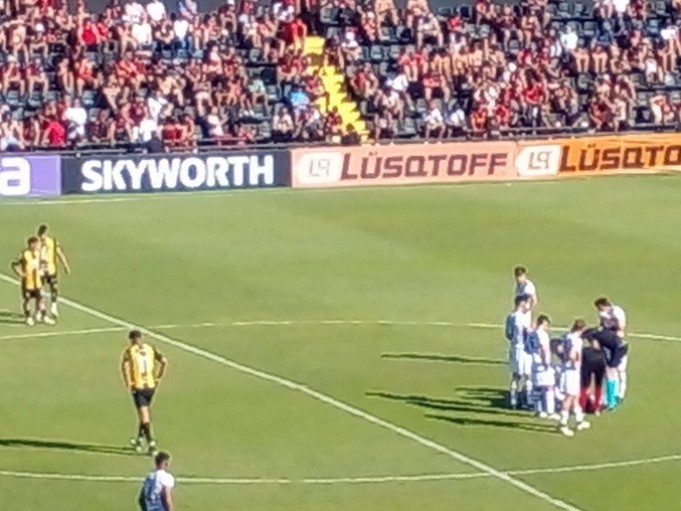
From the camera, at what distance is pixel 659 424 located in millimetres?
27812

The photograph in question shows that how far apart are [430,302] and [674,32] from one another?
87.5 ft

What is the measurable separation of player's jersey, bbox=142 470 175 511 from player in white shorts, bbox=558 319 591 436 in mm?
7583

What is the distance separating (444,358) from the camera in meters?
31.6

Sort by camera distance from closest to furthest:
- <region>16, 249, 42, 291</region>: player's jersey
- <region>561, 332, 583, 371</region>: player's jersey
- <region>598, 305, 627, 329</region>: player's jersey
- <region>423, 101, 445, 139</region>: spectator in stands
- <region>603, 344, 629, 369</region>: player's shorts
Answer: <region>561, 332, 583, 371</region>: player's jersey
<region>603, 344, 629, 369</region>: player's shorts
<region>598, 305, 627, 329</region>: player's jersey
<region>16, 249, 42, 291</region>: player's jersey
<region>423, 101, 445, 139</region>: spectator in stands

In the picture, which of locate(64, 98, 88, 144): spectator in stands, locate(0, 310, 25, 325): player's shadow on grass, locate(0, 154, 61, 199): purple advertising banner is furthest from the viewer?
locate(64, 98, 88, 144): spectator in stands

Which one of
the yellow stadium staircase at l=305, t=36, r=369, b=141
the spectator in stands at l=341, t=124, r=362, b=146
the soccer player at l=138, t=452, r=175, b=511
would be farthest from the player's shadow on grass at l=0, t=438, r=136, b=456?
the yellow stadium staircase at l=305, t=36, r=369, b=141

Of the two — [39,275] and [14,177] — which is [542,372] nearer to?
[39,275]

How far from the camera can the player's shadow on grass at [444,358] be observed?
31281mm

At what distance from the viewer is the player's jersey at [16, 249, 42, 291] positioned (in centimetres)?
3331

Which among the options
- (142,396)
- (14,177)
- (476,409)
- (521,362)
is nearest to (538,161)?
(14,177)

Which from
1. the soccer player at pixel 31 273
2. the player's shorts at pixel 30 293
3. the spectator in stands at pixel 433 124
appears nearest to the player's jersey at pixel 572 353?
the soccer player at pixel 31 273

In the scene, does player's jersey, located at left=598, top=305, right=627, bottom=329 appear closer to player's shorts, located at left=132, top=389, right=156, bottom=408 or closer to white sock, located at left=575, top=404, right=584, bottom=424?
white sock, located at left=575, top=404, right=584, bottom=424

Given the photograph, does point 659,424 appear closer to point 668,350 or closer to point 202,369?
point 668,350

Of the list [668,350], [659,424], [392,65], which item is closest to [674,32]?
[392,65]
